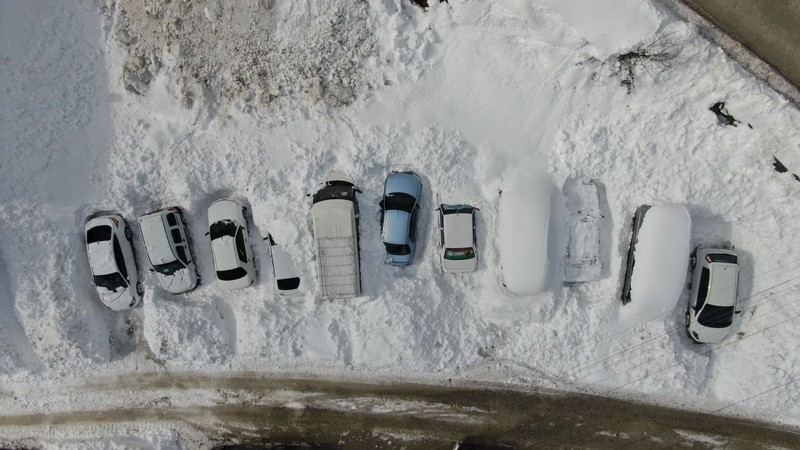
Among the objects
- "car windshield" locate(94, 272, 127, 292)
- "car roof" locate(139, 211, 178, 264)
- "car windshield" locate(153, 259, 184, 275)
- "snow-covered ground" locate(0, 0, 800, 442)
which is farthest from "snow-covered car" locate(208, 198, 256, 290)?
"car windshield" locate(94, 272, 127, 292)

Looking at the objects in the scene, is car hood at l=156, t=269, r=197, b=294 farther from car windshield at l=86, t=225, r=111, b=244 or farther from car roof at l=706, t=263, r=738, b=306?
car roof at l=706, t=263, r=738, b=306

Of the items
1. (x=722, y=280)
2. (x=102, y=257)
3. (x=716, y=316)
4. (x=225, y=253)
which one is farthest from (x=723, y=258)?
(x=102, y=257)

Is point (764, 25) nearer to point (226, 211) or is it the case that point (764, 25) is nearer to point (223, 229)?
point (226, 211)

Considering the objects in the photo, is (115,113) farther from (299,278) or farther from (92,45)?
(299,278)

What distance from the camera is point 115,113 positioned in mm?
12758

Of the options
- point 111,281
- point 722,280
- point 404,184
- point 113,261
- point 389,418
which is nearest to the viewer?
point 722,280

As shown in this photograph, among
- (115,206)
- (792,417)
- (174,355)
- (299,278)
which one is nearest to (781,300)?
(792,417)

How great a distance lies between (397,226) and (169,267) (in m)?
5.82

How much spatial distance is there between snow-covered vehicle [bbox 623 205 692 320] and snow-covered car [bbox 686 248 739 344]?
588mm

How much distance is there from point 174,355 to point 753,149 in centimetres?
1483

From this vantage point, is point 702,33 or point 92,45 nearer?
point 702,33

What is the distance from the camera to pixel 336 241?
1206cm

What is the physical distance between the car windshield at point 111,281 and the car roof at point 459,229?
325 inches

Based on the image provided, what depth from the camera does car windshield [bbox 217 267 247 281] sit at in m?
12.5
